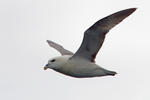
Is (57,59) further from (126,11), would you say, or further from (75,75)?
(126,11)

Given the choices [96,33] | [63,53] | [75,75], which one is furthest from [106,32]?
[63,53]

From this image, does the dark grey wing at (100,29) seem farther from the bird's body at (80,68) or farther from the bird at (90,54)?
the bird's body at (80,68)

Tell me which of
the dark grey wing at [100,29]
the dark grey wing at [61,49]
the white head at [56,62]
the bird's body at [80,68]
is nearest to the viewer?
the dark grey wing at [100,29]

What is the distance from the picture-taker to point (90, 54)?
984 inches

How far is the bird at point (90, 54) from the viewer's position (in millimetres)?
24094

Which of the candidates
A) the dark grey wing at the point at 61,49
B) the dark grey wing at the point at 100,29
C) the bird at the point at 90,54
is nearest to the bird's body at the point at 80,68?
the bird at the point at 90,54

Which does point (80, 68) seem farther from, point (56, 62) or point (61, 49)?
point (61, 49)

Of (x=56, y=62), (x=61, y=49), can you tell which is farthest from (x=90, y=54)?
(x=61, y=49)

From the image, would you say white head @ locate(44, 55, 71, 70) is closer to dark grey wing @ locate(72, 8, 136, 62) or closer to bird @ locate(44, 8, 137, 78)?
bird @ locate(44, 8, 137, 78)

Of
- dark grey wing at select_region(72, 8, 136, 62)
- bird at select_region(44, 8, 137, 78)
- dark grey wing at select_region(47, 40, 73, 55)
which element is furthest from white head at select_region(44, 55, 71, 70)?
dark grey wing at select_region(47, 40, 73, 55)

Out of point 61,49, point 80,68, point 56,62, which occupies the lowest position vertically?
point 80,68

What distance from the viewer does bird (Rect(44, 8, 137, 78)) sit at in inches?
949

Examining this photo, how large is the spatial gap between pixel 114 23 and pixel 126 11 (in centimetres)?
70

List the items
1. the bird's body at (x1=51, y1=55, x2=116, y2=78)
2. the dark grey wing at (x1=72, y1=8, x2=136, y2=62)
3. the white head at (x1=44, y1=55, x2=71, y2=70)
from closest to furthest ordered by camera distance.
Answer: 1. the dark grey wing at (x1=72, y1=8, x2=136, y2=62)
2. the bird's body at (x1=51, y1=55, x2=116, y2=78)
3. the white head at (x1=44, y1=55, x2=71, y2=70)
